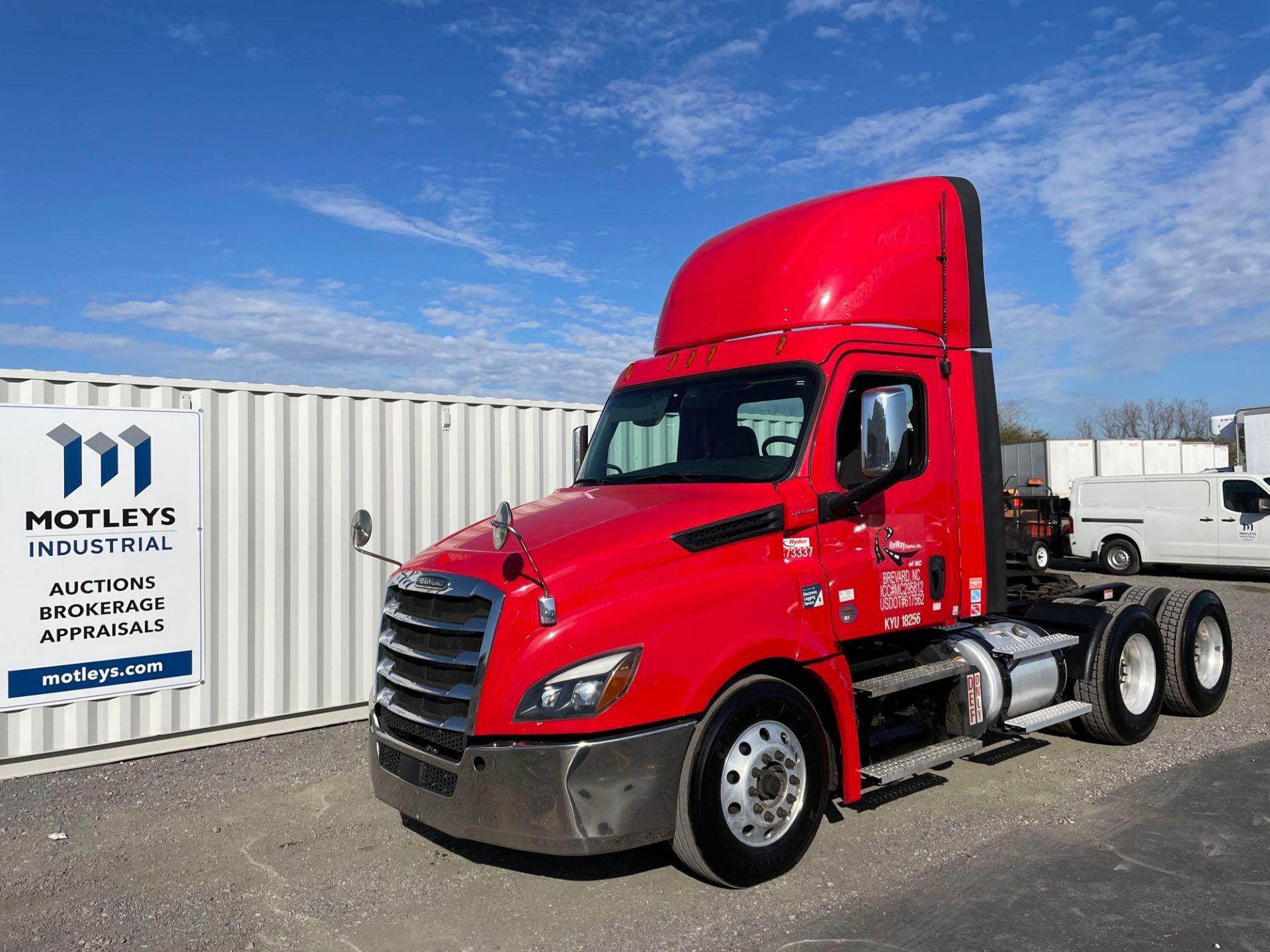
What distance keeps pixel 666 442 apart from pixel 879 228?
74.2 inches

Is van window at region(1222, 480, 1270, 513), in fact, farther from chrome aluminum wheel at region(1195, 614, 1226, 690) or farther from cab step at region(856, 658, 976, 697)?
cab step at region(856, 658, 976, 697)

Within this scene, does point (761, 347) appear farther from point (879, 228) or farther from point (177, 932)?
point (177, 932)

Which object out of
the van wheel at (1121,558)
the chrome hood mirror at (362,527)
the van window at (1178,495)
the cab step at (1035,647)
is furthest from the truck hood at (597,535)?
the van wheel at (1121,558)

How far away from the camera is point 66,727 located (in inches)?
272

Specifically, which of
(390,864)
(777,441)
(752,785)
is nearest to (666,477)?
(777,441)

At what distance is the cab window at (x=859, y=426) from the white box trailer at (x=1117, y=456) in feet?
81.6

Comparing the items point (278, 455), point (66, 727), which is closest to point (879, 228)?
point (278, 455)

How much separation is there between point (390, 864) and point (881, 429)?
344 cm

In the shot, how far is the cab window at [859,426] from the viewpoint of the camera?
202 inches

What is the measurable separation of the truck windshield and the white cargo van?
17.3 metres

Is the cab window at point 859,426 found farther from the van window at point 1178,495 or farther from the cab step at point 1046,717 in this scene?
the van window at point 1178,495

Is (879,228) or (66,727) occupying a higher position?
(879,228)

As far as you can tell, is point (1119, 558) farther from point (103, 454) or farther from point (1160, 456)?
point (103, 454)

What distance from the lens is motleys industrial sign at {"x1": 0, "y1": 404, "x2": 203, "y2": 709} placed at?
6723mm
